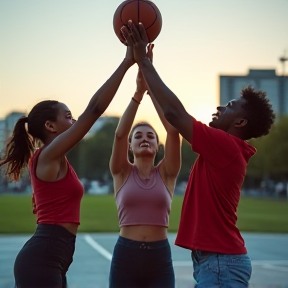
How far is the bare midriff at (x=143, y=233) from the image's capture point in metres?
4.62

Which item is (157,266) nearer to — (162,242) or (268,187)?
(162,242)

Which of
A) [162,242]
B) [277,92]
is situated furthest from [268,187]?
[162,242]

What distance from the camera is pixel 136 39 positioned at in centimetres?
426

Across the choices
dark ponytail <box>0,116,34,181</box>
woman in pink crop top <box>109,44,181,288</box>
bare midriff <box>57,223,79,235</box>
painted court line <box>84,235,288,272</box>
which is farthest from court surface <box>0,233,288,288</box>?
bare midriff <box>57,223,79,235</box>

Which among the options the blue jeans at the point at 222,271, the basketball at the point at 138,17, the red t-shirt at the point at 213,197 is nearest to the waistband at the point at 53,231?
the red t-shirt at the point at 213,197

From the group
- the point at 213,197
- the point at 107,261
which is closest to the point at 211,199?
the point at 213,197

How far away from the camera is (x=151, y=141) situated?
4.99 m

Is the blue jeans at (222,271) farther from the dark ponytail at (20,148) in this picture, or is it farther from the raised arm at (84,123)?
the dark ponytail at (20,148)

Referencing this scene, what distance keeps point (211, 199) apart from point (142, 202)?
37.7 inches

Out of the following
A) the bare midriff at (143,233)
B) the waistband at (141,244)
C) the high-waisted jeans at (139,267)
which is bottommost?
the high-waisted jeans at (139,267)

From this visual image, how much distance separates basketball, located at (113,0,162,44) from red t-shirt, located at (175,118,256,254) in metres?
1.18

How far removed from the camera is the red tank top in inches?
158

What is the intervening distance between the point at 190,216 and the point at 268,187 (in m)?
81.1

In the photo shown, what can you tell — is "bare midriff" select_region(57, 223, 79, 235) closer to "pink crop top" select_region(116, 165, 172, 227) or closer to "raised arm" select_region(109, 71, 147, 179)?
"pink crop top" select_region(116, 165, 172, 227)
